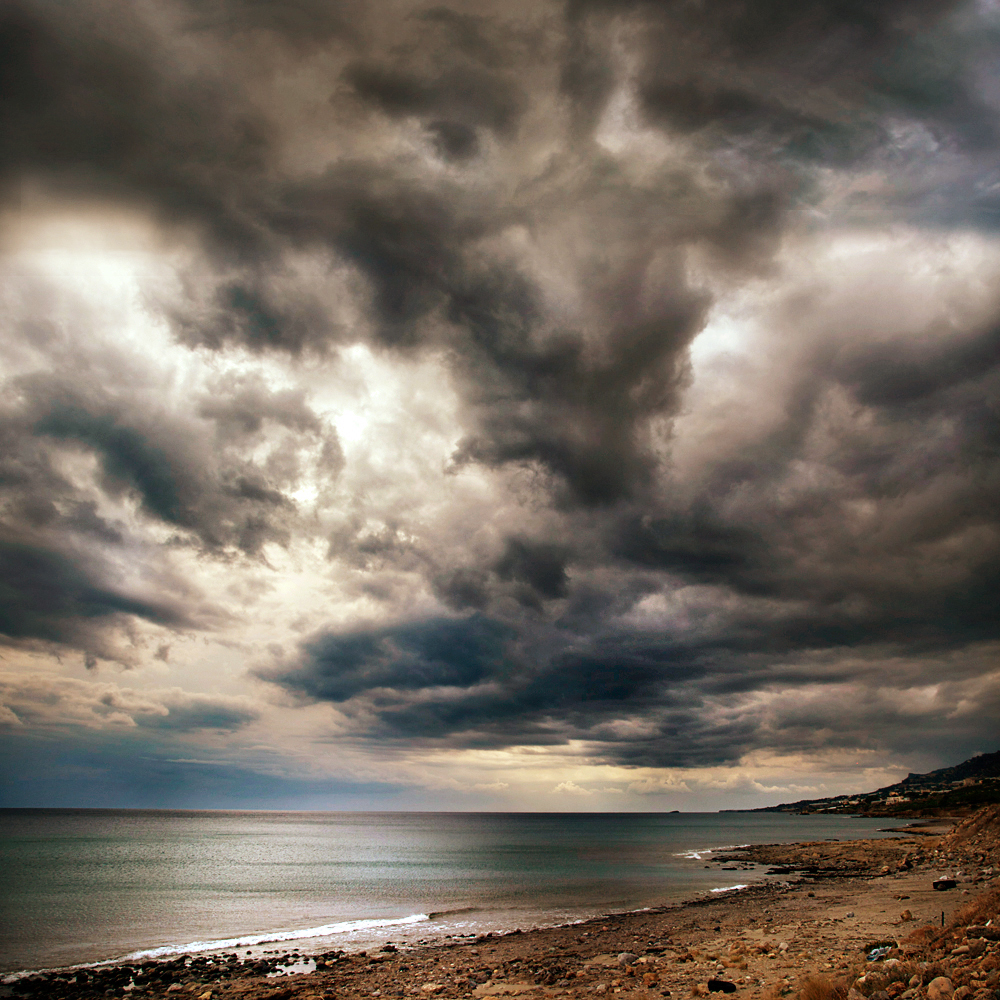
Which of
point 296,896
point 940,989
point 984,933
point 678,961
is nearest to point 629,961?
point 678,961

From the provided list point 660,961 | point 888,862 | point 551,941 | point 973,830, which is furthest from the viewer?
point 973,830

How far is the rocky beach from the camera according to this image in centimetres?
1655

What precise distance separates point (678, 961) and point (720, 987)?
7.43 m

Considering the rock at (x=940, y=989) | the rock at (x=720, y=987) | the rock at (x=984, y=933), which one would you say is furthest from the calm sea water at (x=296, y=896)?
the rock at (x=940, y=989)

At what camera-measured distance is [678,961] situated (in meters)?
26.1

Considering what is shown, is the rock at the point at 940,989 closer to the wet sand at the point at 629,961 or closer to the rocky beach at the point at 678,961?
the rocky beach at the point at 678,961

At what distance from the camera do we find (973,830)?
70.2 m

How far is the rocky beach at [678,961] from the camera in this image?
1655 centimetres

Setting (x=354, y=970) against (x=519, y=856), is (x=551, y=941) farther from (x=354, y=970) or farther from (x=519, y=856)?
(x=519, y=856)

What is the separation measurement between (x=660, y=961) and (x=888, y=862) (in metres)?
56.0

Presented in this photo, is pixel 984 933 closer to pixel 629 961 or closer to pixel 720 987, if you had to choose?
pixel 720 987

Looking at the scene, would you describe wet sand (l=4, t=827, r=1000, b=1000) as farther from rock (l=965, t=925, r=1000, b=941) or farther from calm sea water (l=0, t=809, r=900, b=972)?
calm sea water (l=0, t=809, r=900, b=972)

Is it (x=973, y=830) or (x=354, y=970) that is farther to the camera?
(x=973, y=830)

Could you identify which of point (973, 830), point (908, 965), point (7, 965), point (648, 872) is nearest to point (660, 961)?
point (908, 965)
